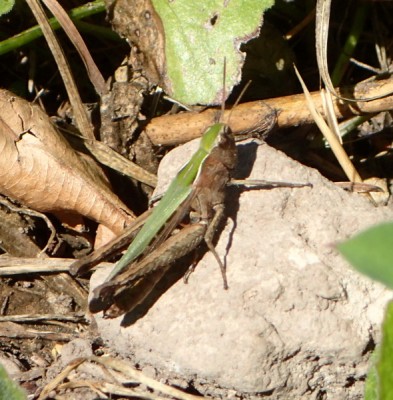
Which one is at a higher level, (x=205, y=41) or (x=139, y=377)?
(x=205, y=41)

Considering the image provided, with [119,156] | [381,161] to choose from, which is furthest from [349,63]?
[119,156]

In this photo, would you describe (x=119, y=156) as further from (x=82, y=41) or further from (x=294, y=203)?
(x=294, y=203)

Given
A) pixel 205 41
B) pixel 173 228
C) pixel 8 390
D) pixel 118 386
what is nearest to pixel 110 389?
pixel 118 386

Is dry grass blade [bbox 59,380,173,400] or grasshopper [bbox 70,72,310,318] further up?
grasshopper [bbox 70,72,310,318]

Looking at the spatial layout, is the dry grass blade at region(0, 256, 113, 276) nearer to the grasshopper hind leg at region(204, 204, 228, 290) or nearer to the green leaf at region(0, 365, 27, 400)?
the grasshopper hind leg at region(204, 204, 228, 290)

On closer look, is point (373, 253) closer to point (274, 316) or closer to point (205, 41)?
point (274, 316)

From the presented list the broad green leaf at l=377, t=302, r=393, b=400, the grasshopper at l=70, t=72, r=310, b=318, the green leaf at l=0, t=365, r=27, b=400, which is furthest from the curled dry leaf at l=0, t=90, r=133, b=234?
the broad green leaf at l=377, t=302, r=393, b=400

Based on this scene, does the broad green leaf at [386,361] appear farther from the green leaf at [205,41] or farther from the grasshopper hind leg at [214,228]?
the green leaf at [205,41]

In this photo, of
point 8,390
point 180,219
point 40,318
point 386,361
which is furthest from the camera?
point 40,318
